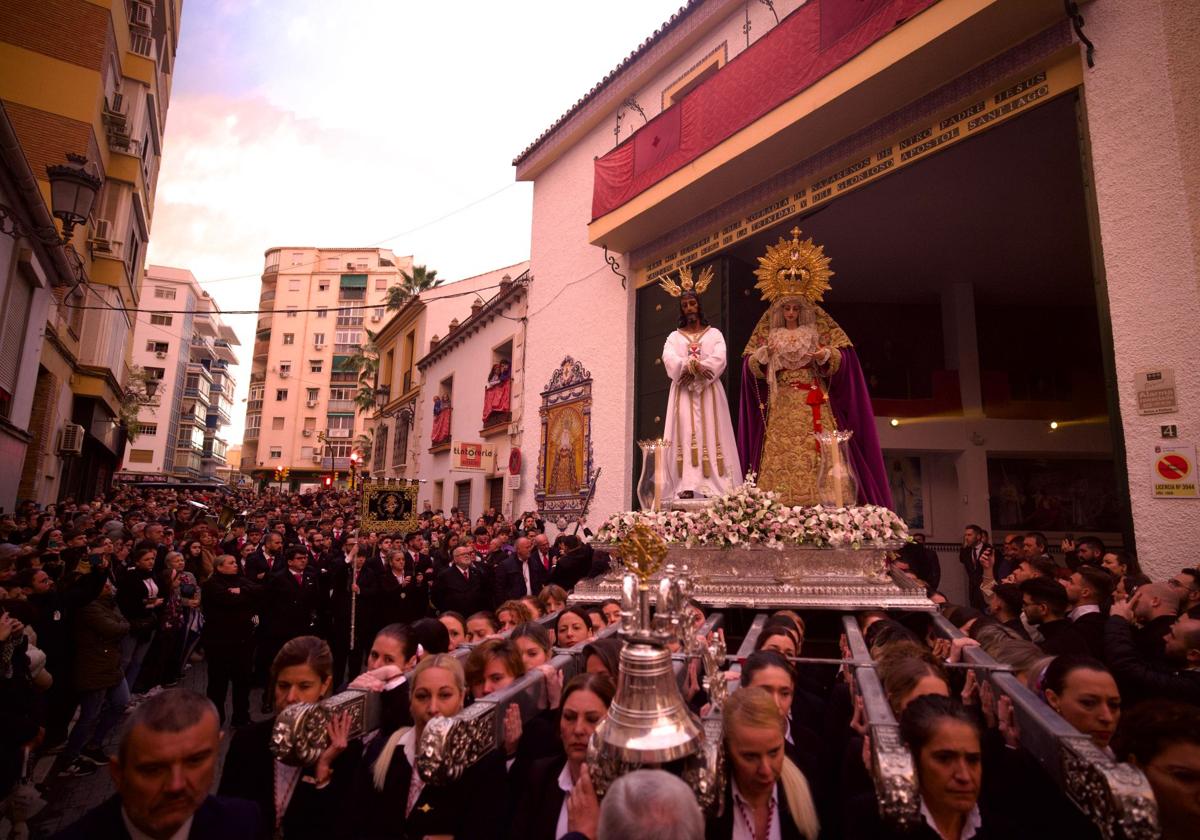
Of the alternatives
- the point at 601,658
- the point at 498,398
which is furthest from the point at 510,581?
the point at 498,398

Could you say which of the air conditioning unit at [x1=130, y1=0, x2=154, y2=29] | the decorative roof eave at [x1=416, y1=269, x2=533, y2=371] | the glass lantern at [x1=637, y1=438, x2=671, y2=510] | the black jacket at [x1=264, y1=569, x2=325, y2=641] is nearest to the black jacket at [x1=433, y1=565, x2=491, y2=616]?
the black jacket at [x1=264, y1=569, x2=325, y2=641]

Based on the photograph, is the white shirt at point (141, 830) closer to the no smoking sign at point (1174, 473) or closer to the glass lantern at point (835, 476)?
the glass lantern at point (835, 476)

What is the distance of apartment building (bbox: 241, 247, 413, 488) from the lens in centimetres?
5641

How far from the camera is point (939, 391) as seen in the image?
14.5 meters

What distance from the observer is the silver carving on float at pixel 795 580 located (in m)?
5.78

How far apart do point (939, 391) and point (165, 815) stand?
1520cm

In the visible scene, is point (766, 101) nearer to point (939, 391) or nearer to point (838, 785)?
point (939, 391)

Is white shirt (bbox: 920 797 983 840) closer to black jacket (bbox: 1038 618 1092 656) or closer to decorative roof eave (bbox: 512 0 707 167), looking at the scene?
black jacket (bbox: 1038 618 1092 656)

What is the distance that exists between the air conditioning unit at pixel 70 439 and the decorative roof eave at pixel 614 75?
12317 millimetres

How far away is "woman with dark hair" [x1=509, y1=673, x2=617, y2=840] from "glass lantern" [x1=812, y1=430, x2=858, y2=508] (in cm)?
472

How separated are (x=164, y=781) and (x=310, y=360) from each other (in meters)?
60.6

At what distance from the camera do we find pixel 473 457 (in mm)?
18641

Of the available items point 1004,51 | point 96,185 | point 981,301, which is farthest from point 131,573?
point 981,301

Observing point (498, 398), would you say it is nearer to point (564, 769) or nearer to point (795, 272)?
point (795, 272)
